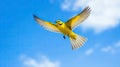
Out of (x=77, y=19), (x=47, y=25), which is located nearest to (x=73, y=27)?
(x=77, y=19)

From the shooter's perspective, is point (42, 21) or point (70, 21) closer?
point (70, 21)

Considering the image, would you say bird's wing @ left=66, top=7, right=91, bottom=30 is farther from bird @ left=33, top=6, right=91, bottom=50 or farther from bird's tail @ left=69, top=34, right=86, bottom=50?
bird's tail @ left=69, top=34, right=86, bottom=50

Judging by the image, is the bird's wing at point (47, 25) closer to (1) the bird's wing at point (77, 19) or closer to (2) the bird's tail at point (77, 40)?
(1) the bird's wing at point (77, 19)

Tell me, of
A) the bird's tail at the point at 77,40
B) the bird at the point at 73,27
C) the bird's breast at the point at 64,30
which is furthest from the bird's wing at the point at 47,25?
the bird's tail at the point at 77,40

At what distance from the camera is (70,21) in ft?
30.8

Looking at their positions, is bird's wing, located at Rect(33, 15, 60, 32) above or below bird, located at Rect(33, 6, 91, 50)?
above

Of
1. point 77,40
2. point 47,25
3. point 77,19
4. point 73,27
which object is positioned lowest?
point 77,40

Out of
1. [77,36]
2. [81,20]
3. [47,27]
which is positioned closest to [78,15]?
[81,20]

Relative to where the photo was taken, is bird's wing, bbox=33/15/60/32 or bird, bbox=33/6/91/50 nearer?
bird, bbox=33/6/91/50

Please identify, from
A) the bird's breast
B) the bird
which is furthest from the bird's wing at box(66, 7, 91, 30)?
the bird's breast

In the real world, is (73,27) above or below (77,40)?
above

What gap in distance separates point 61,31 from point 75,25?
685mm

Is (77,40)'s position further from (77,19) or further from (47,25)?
(47,25)

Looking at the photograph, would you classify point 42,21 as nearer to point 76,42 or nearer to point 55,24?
point 55,24
